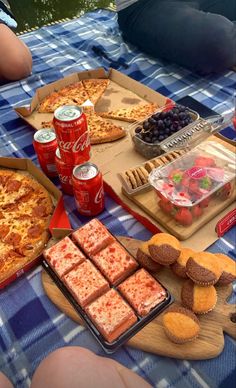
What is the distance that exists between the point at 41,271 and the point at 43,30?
68.3 inches

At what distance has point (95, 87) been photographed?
5.33 ft

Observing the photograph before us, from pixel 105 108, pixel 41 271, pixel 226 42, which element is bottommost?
pixel 41 271

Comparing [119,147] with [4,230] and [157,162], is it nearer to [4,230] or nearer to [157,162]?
[157,162]

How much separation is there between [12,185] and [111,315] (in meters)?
0.58

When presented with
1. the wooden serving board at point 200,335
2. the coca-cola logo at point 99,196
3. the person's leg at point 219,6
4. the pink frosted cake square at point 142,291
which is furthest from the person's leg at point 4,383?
the person's leg at point 219,6

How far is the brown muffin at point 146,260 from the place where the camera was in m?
0.90

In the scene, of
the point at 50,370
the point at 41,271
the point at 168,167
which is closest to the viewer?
the point at 50,370

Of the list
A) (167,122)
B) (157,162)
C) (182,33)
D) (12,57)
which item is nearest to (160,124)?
(167,122)

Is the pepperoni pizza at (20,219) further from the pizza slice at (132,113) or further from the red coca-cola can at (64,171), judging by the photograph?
the pizza slice at (132,113)

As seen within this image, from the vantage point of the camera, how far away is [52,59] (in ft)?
6.48

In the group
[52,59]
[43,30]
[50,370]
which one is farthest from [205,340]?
[43,30]

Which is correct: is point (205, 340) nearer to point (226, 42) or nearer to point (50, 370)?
point (50, 370)

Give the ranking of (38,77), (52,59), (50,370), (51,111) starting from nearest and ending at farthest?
(50,370), (51,111), (38,77), (52,59)

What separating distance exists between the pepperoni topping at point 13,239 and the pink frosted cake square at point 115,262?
0.80ft
